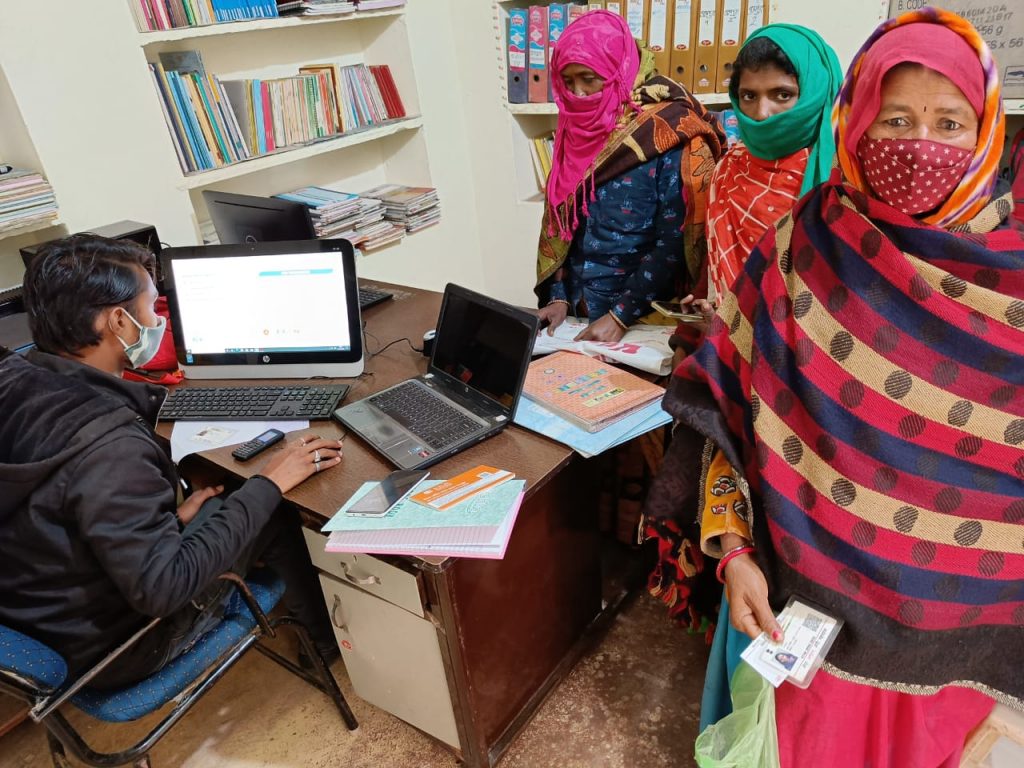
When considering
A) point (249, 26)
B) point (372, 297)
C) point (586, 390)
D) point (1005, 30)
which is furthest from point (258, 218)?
point (1005, 30)

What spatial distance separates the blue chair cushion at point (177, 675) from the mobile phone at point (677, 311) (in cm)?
113

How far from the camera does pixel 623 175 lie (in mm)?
1925

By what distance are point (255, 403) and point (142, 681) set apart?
636mm

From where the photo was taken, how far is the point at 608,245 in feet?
6.54

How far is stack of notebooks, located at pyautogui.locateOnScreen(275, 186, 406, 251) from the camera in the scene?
286 cm

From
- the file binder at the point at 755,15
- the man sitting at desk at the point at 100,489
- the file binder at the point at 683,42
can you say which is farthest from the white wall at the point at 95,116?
the file binder at the point at 755,15

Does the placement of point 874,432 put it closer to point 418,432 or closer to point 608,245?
point 418,432

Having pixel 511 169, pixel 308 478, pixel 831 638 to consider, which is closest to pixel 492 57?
pixel 511 169

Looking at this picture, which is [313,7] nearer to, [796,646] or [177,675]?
[177,675]

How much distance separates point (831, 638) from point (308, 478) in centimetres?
97

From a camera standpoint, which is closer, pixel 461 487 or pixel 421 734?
pixel 461 487

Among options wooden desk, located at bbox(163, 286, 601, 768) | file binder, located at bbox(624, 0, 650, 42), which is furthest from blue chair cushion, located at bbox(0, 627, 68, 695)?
file binder, located at bbox(624, 0, 650, 42)

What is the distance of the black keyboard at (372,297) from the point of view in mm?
2221

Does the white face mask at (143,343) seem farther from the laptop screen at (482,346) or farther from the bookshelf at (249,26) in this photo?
the bookshelf at (249,26)
